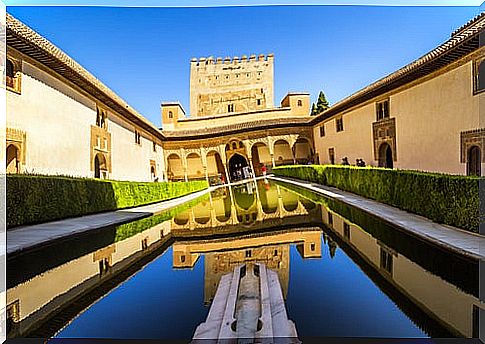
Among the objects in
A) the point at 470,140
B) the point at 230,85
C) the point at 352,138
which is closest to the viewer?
the point at 470,140

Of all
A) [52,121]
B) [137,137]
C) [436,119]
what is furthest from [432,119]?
[137,137]

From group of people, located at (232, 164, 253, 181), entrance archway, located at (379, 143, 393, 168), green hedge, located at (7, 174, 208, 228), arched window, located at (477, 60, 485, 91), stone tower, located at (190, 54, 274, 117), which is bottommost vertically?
green hedge, located at (7, 174, 208, 228)

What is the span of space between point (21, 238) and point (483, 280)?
14.7ft

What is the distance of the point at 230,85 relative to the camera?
48.9 feet

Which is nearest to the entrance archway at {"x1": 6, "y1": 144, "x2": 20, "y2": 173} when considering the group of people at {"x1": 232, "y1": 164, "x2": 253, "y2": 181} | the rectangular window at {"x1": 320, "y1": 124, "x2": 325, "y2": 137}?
the rectangular window at {"x1": 320, "y1": 124, "x2": 325, "y2": 137}

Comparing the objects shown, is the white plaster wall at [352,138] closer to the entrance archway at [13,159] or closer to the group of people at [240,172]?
the group of people at [240,172]

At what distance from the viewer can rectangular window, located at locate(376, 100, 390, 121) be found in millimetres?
12289

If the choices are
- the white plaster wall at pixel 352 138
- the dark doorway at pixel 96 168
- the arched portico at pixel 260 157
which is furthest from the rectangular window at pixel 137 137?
the white plaster wall at pixel 352 138

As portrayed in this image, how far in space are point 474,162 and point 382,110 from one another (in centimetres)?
470

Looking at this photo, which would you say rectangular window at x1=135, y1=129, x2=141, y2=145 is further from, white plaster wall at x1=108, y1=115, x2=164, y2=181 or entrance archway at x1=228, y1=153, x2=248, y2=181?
entrance archway at x1=228, y1=153, x2=248, y2=181

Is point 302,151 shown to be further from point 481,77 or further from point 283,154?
point 481,77

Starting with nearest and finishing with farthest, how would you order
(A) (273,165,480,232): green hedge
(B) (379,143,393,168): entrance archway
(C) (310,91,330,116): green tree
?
(A) (273,165,480,232): green hedge
(B) (379,143,393,168): entrance archway
(C) (310,91,330,116): green tree

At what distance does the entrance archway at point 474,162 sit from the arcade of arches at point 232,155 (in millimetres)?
12035

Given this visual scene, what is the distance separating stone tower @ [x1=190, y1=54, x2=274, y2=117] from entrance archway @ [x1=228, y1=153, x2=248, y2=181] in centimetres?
682
